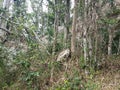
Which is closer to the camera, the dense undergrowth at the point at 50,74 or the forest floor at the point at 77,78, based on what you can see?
the forest floor at the point at 77,78

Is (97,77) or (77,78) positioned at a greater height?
(77,78)

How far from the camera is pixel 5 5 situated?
11.8 meters

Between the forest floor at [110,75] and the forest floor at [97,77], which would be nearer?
the forest floor at [97,77]

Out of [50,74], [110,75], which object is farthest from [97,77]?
[50,74]

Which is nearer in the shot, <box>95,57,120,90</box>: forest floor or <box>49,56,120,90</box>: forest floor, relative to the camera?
<box>49,56,120,90</box>: forest floor

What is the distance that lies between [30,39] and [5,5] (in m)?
4.62

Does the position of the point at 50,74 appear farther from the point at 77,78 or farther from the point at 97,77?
the point at 97,77

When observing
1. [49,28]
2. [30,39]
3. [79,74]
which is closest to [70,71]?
[79,74]

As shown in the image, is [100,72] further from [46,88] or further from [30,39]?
[30,39]

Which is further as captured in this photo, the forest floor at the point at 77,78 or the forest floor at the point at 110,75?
the forest floor at the point at 110,75

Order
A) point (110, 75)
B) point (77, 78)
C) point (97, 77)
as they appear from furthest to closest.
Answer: point (110, 75), point (97, 77), point (77, 78)

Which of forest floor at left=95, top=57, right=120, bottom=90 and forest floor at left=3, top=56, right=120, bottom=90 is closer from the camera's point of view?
forest floor at left=3, top=56, right=120, bottom=90

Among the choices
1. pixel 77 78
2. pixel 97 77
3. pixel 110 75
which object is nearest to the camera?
pixel 77 78

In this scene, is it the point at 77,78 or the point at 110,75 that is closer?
the point at 77,78
